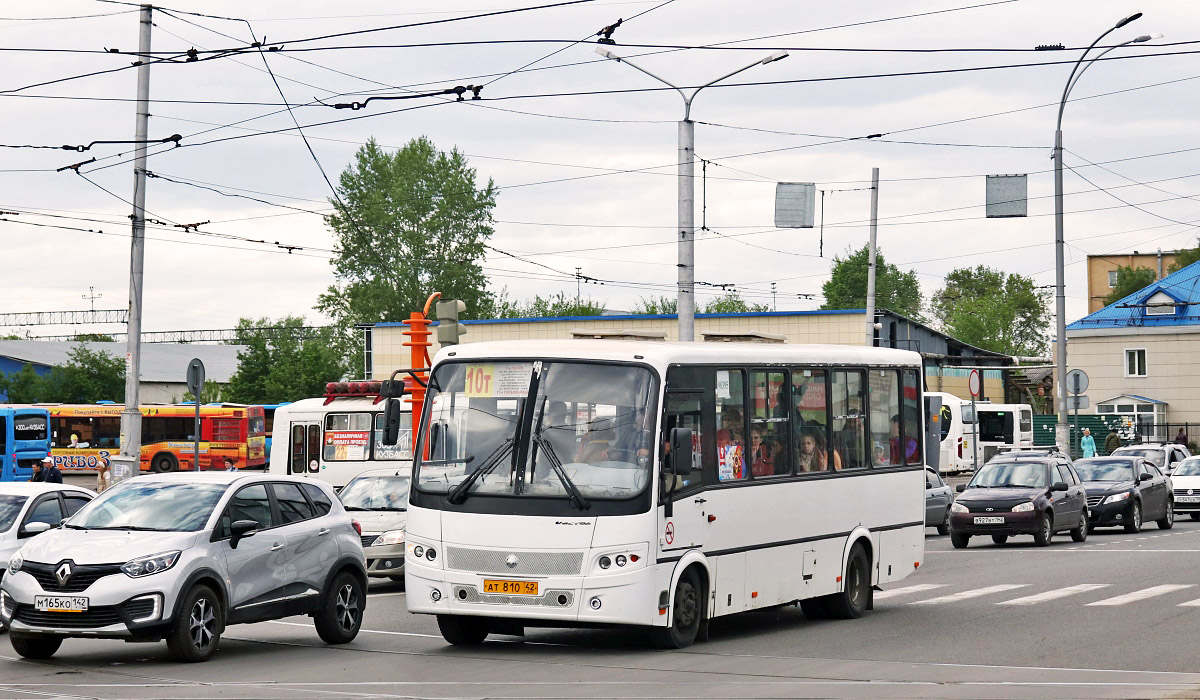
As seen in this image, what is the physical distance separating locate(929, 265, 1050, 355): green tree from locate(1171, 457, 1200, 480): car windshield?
76.8 metres

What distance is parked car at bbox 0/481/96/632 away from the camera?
52.7 feet

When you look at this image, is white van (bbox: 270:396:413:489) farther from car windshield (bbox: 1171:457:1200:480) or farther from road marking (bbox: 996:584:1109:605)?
road marking (bbox: 996:584:1109:605)

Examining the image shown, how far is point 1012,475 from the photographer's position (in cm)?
2900

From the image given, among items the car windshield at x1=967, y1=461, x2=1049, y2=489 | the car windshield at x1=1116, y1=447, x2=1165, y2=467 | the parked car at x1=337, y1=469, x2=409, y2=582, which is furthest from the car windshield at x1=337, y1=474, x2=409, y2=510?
the car windshield at x1=1116, y1=447, x2=1165, y2=467

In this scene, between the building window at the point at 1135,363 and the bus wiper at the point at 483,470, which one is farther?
the building window at the point at 1135,363

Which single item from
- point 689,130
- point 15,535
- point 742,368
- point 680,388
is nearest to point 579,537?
point 680,388

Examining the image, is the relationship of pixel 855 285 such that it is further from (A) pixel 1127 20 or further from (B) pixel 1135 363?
(A) pixel 1127 20

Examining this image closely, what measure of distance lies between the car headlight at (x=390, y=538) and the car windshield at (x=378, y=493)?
0.77 m

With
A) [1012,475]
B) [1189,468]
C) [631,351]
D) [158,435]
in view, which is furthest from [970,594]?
[158,435]

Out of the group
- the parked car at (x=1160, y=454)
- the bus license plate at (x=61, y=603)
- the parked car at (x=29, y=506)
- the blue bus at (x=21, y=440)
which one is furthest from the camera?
the blue bus at (x=21, y=440)

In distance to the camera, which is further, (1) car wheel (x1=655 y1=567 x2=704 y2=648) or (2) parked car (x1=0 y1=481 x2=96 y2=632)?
(2) parked car (x1=0 y1=481 x2=96 y2=632)

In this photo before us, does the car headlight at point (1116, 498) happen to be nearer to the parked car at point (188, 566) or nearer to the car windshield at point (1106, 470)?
the car windshield at point (1106, 470)

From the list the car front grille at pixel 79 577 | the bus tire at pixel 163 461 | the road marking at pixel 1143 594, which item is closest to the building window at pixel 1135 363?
the bus tire at pixel 163 461

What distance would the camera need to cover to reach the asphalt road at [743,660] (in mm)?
11039
